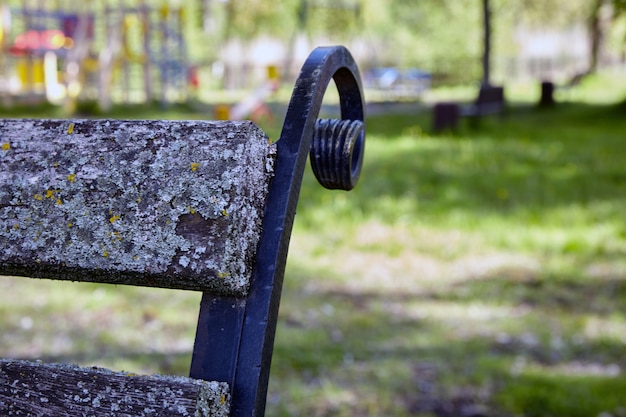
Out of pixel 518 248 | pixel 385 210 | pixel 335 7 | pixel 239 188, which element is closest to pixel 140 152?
pixel 239 188

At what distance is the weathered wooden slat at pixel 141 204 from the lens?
917 millimetres

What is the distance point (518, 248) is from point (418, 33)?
38319 millimetres

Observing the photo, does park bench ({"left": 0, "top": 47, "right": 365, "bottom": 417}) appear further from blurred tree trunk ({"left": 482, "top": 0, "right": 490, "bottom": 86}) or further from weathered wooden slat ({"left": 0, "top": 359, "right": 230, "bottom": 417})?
blurred tree trunk ({"left": 482, "top": 0, "right": 490, "bottom": 86})

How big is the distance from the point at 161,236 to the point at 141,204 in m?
0.05

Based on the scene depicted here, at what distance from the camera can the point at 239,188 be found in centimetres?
92

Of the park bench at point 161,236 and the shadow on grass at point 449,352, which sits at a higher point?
the park bench at point 161,236

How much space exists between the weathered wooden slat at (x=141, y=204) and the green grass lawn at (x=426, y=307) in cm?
281

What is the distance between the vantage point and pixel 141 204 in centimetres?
95

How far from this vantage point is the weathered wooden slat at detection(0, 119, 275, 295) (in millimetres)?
917

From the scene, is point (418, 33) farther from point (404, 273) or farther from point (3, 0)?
point (404, 273)

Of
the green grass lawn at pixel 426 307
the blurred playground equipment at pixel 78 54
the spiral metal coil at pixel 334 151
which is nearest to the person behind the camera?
the spiral metal coil at pixel 334 151

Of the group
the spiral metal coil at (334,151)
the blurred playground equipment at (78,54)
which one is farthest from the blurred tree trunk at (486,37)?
the spiral metal coil at (334,151)

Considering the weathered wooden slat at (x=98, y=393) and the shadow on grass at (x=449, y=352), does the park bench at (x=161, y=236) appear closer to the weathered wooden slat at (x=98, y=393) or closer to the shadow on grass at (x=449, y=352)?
the weathered wooden slat at (x=98, y=393)

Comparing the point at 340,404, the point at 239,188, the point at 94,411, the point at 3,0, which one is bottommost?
the point at 340,404
